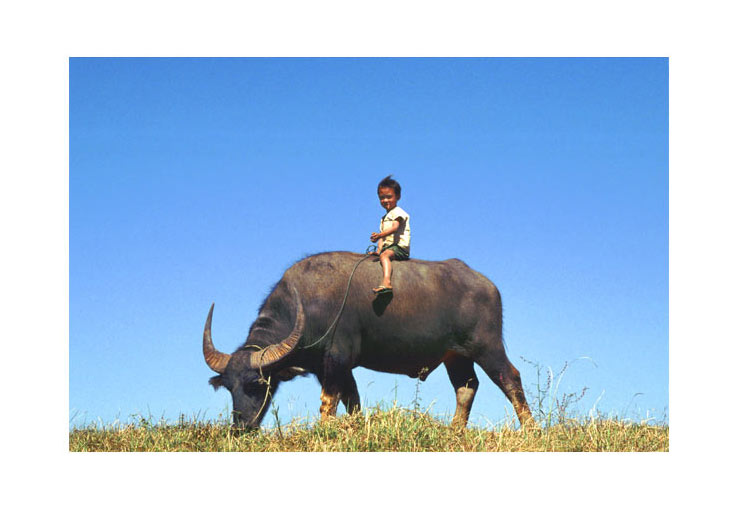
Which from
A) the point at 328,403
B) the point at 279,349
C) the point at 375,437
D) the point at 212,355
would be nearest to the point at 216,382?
the point at 212,355

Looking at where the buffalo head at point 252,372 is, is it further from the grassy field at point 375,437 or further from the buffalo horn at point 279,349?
the grassy field at point 375,437

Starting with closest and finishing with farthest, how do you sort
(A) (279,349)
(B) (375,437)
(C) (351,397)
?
(B) (375,437)
(A) (279,349)
(C) (351,397)

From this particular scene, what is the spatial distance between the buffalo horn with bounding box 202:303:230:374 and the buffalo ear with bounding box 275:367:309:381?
0.72m

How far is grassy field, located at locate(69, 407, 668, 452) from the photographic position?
29.2 feet

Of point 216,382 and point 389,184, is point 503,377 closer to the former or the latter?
point 389,184

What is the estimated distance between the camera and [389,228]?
11.0m

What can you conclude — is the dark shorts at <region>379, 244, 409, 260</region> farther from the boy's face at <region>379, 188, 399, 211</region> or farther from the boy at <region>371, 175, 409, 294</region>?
the boy's face at <region>379, 188, 399, 211</region>

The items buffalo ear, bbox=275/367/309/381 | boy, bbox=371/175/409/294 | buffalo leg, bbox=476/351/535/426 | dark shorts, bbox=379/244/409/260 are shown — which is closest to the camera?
buffalo ear, bbox=275/367/309/381

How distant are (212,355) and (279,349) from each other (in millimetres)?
895

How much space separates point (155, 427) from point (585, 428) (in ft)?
16.9

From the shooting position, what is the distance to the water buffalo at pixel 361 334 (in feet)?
33.9

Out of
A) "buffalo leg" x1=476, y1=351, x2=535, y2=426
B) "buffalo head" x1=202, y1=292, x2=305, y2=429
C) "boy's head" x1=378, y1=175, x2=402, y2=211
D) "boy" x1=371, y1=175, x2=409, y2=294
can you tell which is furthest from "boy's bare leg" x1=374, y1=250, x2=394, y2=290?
"buffalo leg" x1=476, y1=351, x2=535, y2=426

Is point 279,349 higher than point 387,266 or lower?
lower
